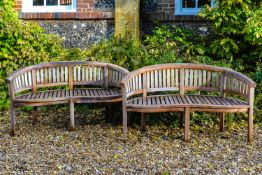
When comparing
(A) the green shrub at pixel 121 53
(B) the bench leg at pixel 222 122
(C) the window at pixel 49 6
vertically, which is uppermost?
(C) the window at pixel 49 6

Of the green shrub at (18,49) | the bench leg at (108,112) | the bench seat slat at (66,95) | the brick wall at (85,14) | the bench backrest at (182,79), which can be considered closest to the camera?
the bench seat slat at (66,95)

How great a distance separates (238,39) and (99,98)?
347cm

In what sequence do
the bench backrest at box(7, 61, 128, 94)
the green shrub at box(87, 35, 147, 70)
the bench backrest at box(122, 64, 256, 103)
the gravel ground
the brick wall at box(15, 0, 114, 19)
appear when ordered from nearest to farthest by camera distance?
the gravel ground < the bench backrest at box(122, 64, 256, 103) < the bench backrest at box(7, 61, 128, 94) < the green shrub at box(87, 35, 147, 70) < the brick wall at box(15, 0, 114, 19)

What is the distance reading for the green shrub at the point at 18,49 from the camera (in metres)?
8.41

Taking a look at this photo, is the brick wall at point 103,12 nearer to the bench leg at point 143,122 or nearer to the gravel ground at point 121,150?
the gravel ground at point 121,150

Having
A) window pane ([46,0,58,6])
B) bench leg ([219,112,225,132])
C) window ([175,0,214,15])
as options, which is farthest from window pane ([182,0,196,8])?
bench leg ([219,112,225,132])

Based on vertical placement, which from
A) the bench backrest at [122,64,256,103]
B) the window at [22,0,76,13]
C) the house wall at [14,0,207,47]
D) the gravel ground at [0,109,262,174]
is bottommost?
the gravel ground at [0,109,262,174]

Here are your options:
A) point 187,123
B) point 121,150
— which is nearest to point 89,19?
point 187,123

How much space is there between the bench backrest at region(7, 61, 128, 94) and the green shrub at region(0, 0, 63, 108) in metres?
1.34

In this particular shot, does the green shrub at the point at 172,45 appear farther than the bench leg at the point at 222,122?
Yes

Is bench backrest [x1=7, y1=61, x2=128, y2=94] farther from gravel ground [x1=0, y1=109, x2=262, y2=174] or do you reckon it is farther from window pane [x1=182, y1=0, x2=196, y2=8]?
window pane [x1=182, y1=0, x2=196, y2=8]

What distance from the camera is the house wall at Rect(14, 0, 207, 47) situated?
10055 millimetres

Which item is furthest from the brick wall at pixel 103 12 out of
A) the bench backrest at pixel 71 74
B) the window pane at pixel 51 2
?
the bench backrest at pixel 71 74

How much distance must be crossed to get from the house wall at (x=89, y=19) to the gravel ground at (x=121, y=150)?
130 inches
